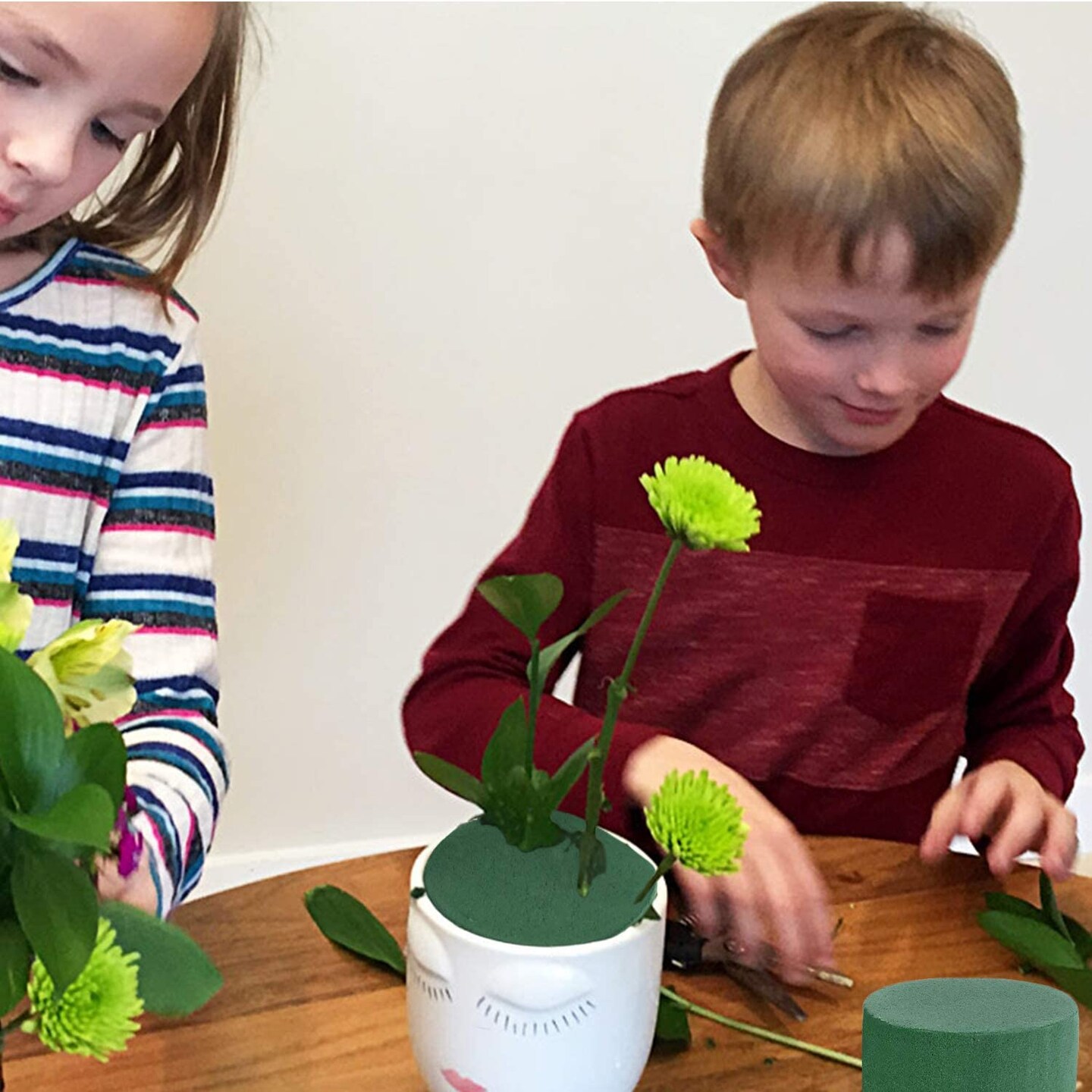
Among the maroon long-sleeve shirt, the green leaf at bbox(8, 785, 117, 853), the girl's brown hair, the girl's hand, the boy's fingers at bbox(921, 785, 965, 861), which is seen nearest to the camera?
the green leaf at bbox(8, 785, 117, 853)

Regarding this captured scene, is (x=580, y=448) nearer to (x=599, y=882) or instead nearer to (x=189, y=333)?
(x=189, y=333)

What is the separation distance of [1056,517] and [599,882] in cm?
67

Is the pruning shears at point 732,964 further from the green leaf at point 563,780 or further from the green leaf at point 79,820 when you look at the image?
the green leaf at point 79,820

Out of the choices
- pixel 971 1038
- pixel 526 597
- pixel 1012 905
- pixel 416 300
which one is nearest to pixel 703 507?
pixel 526 597

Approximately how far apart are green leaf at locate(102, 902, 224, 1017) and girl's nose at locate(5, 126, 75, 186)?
45 cm

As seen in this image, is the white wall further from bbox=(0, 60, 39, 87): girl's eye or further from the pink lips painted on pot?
the pink lips painted on pot

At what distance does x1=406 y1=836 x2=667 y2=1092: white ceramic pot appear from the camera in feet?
1.85

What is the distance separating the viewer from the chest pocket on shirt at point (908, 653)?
3.64 feet

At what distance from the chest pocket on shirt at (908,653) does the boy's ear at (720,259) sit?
0.24 m

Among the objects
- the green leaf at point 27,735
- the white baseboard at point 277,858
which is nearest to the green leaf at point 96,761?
the green leaf at point 27,735

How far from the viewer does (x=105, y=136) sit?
0.82 metres

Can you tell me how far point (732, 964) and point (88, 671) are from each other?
0.43 m

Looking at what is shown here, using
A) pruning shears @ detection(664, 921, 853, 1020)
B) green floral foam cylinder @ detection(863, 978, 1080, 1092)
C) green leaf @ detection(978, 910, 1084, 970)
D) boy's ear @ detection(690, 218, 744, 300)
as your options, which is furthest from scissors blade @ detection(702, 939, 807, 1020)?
boy's ear @ detection(690, 218, 744, 300)

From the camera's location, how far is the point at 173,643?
0.94m
